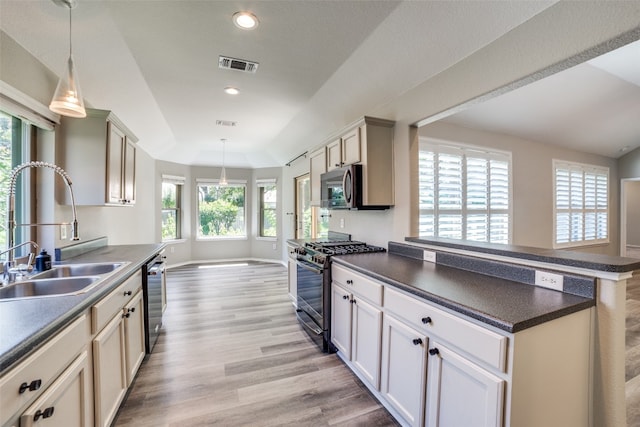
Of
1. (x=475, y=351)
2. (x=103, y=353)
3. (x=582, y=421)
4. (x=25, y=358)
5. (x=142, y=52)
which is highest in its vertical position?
(x=142, y=52)

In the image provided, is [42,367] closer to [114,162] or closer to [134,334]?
[134,334]

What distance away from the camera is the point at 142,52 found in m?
2.28

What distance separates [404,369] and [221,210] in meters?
6.21

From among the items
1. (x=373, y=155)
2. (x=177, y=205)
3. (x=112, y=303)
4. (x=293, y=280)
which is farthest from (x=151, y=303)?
(x=177, y=205)

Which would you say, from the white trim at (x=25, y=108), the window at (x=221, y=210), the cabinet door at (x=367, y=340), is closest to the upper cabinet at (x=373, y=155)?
the cabinet door at (x=367, y=340)

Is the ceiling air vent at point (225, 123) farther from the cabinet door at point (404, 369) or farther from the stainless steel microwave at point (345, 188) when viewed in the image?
the cabinet door at point (404, 369)

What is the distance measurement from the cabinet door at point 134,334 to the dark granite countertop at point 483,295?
1.68m

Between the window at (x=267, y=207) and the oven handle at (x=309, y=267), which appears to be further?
the window at (x=267, y=207)

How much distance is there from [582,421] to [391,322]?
0.95 m

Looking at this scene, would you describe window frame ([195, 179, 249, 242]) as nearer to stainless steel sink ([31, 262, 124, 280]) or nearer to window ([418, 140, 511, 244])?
stainless steel sink ([31, 262, 124, 280])

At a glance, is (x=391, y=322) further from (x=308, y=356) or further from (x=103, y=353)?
(x=103, y=353)

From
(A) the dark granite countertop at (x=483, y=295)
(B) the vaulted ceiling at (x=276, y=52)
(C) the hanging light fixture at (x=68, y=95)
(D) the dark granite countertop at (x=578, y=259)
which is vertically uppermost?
(B) the vaulted ceiling at (x=276, y=52)

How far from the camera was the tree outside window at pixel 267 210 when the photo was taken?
6.91 metres

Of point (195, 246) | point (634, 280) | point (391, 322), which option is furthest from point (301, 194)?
point (634, 280)
